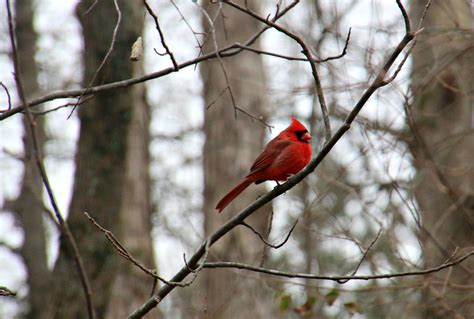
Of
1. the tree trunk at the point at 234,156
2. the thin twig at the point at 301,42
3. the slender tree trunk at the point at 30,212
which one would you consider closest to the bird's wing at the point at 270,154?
the thin twig at the point at 301,42

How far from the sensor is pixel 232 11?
8.91m

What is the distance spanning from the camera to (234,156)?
8.40 meters

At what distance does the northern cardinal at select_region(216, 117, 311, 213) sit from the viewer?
4918mm

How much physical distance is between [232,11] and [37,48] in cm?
319

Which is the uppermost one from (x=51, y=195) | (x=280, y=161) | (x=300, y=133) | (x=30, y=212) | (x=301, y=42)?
(x=30, y=212)

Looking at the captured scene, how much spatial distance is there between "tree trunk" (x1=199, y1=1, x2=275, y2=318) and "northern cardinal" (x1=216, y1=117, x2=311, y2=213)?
7.72 feet

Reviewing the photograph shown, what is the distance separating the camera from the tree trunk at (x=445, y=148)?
208 inches

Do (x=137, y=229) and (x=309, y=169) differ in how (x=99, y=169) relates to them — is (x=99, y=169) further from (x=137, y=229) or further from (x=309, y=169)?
(x=137, y=229)

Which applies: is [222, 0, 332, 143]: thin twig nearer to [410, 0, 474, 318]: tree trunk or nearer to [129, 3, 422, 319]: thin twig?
[129, 3, 422, 319]: thin twig

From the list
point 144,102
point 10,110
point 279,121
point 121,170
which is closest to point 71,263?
point 121,170

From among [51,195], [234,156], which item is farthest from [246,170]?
[51,195]

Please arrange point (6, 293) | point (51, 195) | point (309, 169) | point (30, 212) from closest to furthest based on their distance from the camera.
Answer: point (51, 195) → point (6, 293) → point (309, 169) → point (30, 212)

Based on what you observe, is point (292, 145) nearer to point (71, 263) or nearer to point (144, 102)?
point (71, 263)

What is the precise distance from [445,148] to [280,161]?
164cm
